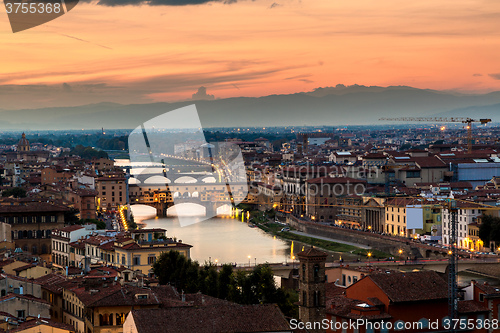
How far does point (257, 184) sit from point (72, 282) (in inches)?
748

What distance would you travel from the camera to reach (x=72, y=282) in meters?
6.85

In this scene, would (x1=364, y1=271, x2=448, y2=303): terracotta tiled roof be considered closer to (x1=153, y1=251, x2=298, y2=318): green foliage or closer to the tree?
(x1=153, y1=251, x2=298, y2=318): green foliage

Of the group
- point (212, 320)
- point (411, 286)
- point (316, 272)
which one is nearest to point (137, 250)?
point (316, 272)

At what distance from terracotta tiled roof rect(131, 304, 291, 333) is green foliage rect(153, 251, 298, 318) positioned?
161cm

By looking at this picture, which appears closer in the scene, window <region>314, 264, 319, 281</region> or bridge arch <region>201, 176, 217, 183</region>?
window <region>314, 264, 319, 281</region>

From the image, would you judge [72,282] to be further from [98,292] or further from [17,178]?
[17,178]

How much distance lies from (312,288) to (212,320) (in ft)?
3.70

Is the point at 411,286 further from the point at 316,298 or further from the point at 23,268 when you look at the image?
the point at 23,268

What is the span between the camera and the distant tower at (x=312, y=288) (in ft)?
19.8

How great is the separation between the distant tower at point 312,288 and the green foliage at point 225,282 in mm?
761

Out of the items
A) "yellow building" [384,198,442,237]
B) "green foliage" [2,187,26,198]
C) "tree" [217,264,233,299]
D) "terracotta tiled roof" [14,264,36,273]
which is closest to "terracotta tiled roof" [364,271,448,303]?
"tree" [217,264,233,299]

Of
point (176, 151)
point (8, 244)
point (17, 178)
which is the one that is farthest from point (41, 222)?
point (176, 151)

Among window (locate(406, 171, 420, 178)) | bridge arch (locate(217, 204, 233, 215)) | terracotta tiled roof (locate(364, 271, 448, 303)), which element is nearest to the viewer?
terracotta tiled roof (locate(364, 271, 448, 303))

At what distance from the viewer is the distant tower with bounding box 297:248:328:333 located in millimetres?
6043
